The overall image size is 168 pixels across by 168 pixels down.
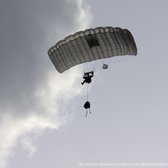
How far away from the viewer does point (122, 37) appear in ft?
243

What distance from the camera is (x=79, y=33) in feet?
242

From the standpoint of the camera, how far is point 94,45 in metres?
74.4

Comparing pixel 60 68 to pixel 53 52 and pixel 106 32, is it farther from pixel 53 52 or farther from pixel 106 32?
pixel 106 32

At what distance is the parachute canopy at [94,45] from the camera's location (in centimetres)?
7350

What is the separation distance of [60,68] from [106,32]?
6.69m

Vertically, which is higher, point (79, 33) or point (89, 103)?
point (79, 33)

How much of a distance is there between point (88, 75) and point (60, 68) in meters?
3.11

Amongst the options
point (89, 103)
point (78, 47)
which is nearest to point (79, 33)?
point (78, 47)

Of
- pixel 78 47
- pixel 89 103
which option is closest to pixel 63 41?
pixel 78 47

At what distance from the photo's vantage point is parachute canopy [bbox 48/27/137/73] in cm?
7350

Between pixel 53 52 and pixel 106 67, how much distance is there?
5.19 metres

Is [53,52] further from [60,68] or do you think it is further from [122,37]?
[122,37]

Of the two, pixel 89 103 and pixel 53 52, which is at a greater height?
pixel 53 52

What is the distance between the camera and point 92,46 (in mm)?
74500
